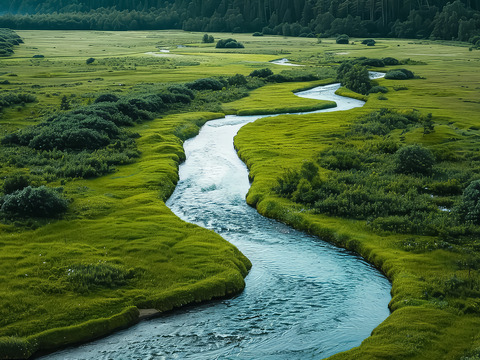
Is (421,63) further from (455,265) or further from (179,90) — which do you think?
(455,265)

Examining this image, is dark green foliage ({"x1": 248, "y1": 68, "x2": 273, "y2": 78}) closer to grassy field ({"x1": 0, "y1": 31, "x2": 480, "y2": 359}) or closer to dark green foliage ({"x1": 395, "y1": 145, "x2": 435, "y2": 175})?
grassy field ({"x1": 0, "y1": 31, "x2": 480, "y2": 359})

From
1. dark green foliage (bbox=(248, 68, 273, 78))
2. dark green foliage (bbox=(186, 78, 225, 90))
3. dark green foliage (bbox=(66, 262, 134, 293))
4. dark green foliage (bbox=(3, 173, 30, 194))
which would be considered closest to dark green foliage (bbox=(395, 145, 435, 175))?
dark green foliage (bbox=(66, 262, 134, 293))

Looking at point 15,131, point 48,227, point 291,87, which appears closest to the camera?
point 48,227

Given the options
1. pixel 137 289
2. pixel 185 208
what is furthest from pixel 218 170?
pixel 137 289

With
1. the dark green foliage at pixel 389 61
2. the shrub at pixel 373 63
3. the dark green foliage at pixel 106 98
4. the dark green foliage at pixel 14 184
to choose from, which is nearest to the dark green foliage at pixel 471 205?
the dark green foliage at pixel 14 184

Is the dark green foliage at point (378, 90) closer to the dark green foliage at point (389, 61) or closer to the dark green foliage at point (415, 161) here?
the dark green foliage at point (389, 61)
